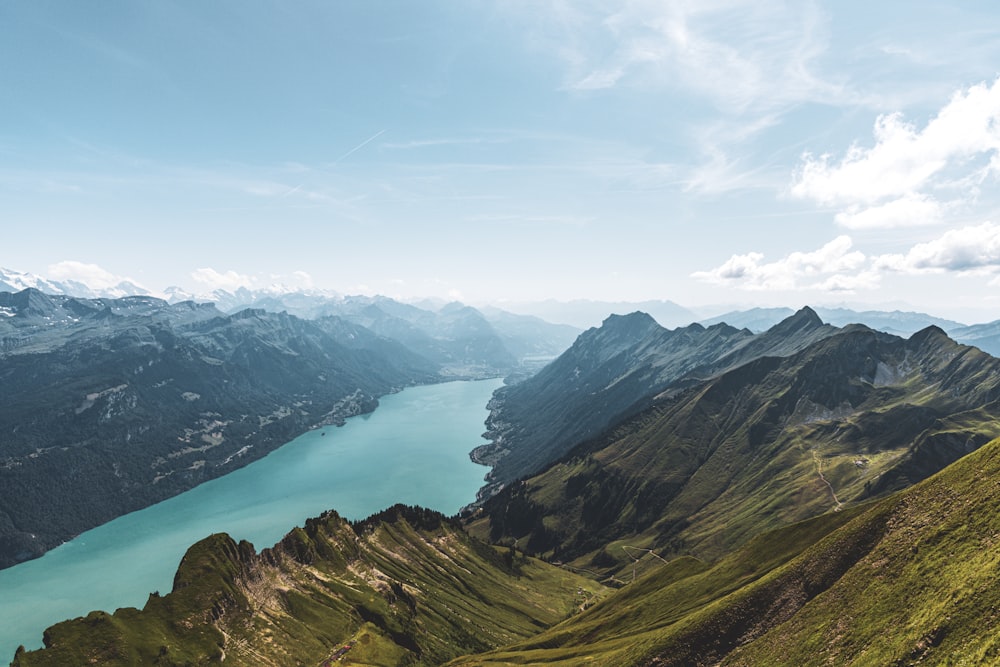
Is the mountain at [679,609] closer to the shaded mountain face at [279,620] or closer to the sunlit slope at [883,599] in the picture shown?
the sunlit slope at [883,599]

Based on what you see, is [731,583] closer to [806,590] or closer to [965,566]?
[806,590]

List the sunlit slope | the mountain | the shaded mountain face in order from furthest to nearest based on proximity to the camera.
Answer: the shaded mountain face, the mountain, the sunlit slope

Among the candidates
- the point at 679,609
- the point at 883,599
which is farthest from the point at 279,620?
the point at 883,599

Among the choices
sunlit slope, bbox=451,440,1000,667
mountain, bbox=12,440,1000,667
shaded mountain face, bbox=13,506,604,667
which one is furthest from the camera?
shaded mountain face, bbox=13,506,604,667

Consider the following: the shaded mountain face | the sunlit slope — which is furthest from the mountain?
the shaded mountain face

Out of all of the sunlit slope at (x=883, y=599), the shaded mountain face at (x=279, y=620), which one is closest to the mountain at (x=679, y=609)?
the sunlit slope at (x=883, y=599)

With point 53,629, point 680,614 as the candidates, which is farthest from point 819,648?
point 53,629

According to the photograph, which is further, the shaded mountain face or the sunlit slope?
the shaded mountain face

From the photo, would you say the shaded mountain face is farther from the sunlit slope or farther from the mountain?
the sunlit slope
